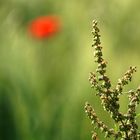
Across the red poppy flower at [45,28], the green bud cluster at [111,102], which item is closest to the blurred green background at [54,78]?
the red poppy flower at [45,28]

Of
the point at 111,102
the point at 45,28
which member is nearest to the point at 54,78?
the point at 45,28

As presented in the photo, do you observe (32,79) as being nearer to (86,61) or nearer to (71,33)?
(86,61)

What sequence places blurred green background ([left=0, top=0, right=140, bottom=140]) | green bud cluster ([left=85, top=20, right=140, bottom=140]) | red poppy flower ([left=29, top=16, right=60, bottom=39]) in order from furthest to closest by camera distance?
red poppy flower ([left=29, top=16, right=60, bottom=39]) → blurred green background ([left=0, top=0, right=140, bottom=140]) → green bud cluster ([left=85, top=20, right=140, bottom=140])

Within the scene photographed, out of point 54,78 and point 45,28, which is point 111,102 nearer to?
point 54,78

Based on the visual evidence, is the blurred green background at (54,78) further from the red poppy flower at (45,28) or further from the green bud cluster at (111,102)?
the green bud cluster at (111,102)

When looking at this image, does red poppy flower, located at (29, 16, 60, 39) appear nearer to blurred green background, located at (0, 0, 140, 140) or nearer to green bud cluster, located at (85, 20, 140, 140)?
blurred green background, located at (0, 0, 140, 140)

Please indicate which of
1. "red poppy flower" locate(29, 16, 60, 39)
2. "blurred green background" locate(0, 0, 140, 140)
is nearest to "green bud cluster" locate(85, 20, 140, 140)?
"blurred green background" locate(0, 0, 140, 140)
